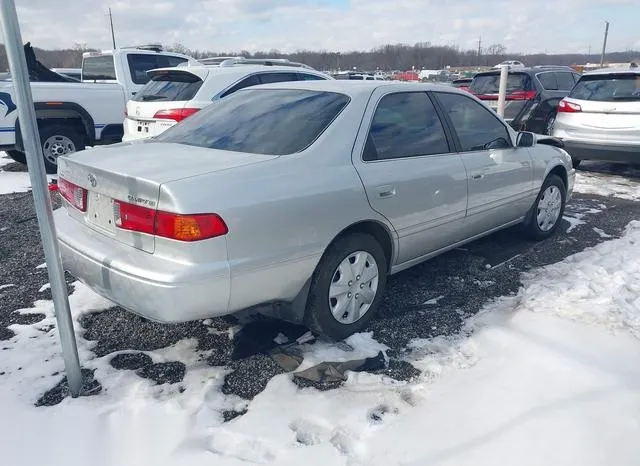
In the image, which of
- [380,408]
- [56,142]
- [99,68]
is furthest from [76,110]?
[380,408]

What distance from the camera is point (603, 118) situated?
8219 mm

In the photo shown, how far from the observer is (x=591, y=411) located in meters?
2.61

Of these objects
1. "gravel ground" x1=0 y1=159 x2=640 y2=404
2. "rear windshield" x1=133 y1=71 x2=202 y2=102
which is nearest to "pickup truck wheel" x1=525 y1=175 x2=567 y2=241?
"gravel ground" x1=0 y1=159 x2=640 y2=404

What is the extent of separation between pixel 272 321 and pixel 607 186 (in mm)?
6493

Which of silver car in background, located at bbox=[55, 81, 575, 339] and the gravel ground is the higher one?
silver car in background, located at bbox=[55, 81, 575, 339]

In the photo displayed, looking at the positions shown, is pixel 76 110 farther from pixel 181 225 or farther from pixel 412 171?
pixel 181 225

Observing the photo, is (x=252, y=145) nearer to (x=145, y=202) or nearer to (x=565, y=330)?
(x=145, y=202)

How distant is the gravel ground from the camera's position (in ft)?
10.1

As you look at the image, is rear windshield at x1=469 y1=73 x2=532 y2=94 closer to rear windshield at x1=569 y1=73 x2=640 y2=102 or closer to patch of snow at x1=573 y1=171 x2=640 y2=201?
rear windshield at x1=569 y1=73 x2=640 y2=102

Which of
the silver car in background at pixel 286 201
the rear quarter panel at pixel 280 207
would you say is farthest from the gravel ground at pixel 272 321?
the rear quarter panel at pixel 280 207

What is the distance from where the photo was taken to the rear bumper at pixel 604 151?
789 cm

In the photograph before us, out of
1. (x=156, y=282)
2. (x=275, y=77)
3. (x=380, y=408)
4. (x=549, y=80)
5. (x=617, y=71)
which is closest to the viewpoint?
(x=156, y=282)

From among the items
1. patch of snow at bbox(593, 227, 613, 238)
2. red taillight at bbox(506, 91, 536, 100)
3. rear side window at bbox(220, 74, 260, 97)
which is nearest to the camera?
patch of snow at bbox(593, 227, 613, 238)

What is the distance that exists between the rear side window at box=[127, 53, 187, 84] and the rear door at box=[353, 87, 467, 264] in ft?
22.3
